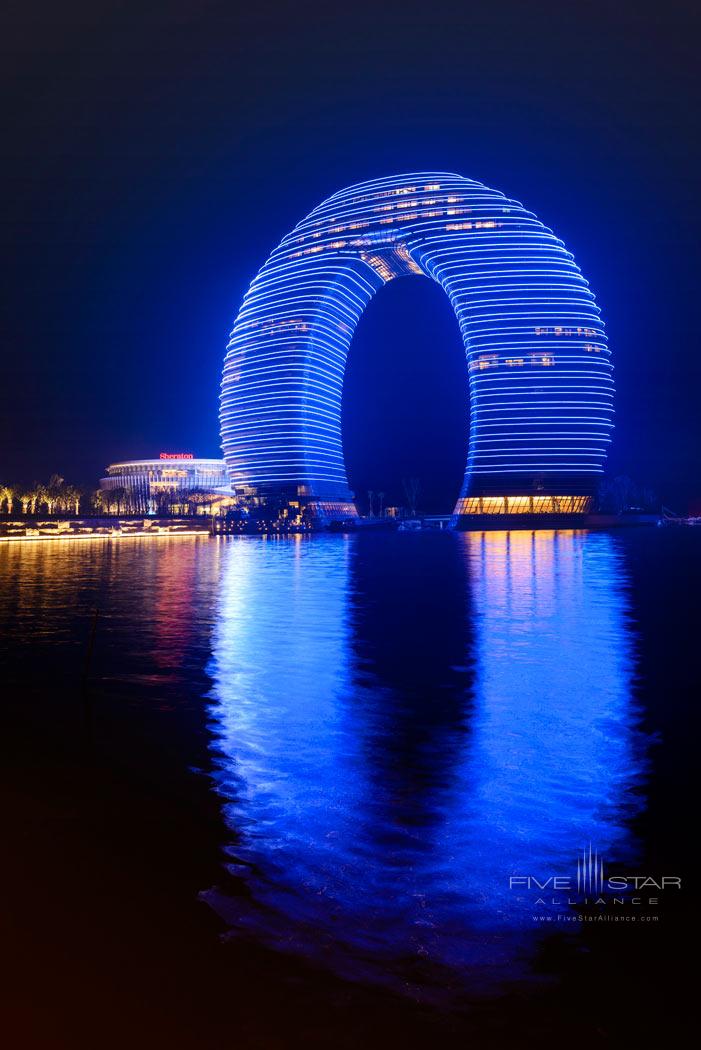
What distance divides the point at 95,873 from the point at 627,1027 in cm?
406

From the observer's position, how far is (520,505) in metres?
157

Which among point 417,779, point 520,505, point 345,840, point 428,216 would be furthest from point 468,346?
point 345,840

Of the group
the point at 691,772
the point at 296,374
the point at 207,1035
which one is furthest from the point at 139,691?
the point at 296,374

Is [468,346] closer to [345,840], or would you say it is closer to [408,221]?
[408,221]

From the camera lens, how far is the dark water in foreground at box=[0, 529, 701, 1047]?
5.01 meters

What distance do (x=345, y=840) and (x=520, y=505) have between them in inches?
6017

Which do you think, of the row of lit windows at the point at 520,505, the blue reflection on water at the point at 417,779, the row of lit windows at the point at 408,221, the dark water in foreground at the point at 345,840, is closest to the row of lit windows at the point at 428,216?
the row of lit windows at the point at 408,221

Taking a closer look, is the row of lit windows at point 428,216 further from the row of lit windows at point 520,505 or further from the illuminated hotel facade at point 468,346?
the row of lit windows at point 520,505

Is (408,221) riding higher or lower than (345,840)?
higher

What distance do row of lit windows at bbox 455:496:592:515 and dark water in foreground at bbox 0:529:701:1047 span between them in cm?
13822

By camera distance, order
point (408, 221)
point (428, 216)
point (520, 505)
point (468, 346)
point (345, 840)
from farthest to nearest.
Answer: point (408, 221) < point (428, 216) < point (468, 346) < point (520, 505) < point (345, 840)

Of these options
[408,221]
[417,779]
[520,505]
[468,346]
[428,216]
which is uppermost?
[428,216]

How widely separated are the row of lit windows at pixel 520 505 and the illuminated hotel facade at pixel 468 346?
26 cm

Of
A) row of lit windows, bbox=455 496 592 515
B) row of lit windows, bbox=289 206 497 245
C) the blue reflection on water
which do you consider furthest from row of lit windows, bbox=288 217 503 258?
the blue reflection on water
